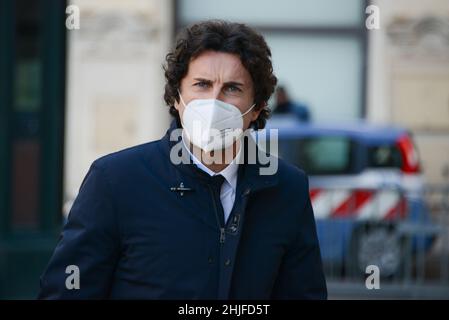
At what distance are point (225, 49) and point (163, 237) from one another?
570 mm

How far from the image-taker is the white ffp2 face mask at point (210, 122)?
2.72 m

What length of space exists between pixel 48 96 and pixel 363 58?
5850 millimetres

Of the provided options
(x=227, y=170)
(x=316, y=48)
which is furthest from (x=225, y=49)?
(x=316, y=48)

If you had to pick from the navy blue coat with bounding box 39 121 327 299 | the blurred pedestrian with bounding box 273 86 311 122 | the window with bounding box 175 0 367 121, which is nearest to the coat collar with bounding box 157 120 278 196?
the navy blue coat with bounding box 39 121 327 299

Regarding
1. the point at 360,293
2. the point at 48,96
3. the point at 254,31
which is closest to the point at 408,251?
the point at 360,293

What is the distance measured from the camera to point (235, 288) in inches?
104

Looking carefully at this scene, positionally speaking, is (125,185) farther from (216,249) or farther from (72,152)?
(72,152)

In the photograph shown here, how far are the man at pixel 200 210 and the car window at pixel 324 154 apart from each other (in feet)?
21.9

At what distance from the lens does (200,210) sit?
2643 millimetres

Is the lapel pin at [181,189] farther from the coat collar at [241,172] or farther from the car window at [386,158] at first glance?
the car window at [386,158]

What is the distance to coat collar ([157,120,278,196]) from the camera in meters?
2.70

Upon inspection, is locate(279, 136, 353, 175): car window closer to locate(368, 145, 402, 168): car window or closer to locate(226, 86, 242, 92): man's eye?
locate(368, 145, 402, 168): car window

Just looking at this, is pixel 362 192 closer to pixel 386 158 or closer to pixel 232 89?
pixel 386 158

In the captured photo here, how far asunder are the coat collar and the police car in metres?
4.89
